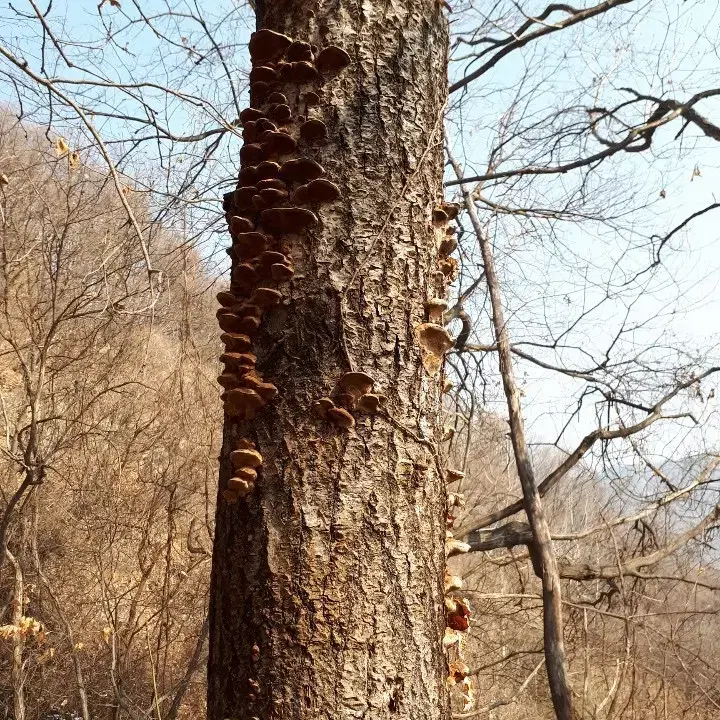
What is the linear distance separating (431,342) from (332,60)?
26.8 inches

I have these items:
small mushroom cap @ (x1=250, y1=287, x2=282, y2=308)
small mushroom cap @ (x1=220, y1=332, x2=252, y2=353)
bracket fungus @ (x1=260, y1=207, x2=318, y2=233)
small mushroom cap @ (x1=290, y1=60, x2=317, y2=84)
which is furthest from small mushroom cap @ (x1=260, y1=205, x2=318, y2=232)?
small mushroom cap @ (x1=290, y1=60, x2=317, y2=84)

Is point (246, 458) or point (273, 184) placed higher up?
point (273, 184)

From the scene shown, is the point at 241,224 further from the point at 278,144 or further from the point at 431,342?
the point at 431,342

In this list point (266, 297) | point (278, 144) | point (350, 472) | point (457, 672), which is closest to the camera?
point (350, 472)

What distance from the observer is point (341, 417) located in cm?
124

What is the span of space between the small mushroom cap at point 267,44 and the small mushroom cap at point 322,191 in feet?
1.32

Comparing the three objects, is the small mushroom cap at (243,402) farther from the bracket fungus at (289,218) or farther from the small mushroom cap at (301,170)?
the small mushroom cap at (301,170)

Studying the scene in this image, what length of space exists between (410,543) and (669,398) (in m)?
5.46

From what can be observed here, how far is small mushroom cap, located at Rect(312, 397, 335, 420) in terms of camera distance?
1.25 m

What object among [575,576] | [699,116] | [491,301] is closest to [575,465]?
[575,576]

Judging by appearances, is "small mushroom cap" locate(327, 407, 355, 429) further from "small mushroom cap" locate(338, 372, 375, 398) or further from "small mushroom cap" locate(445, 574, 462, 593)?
"small mushroom cap" locate(445, 574, 462, 593)

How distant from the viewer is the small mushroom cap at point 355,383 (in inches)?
50.0

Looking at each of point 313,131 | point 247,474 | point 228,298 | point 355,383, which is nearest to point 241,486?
point 247,474

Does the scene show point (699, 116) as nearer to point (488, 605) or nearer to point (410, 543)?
point (488, 605)
